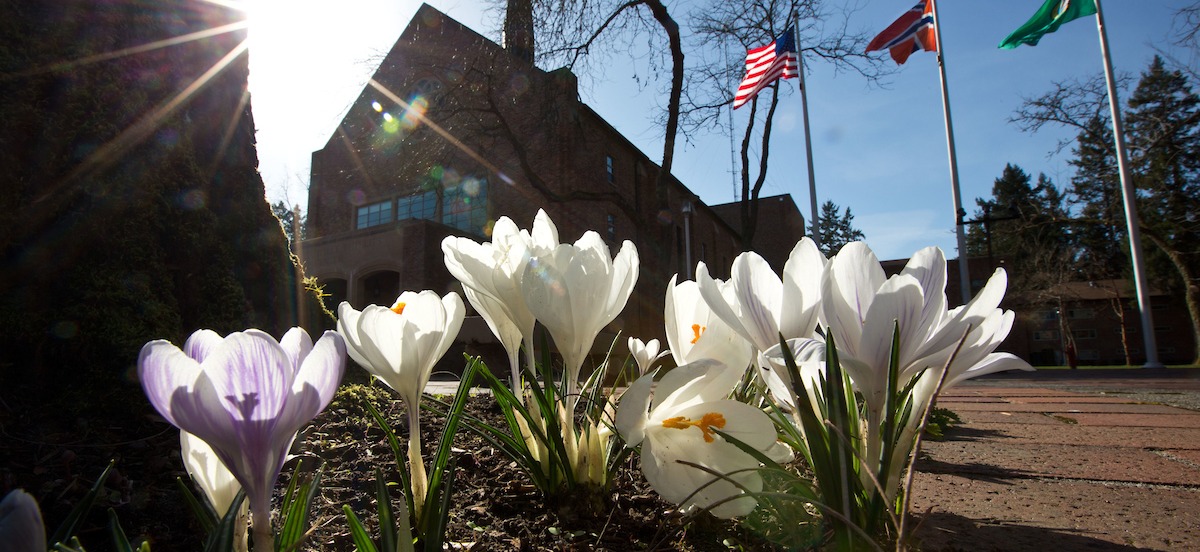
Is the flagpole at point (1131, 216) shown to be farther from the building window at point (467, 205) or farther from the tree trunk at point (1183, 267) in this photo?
the building window at point (467, 205)

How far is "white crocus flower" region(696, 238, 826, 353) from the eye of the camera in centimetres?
70

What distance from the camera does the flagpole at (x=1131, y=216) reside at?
1163 cm

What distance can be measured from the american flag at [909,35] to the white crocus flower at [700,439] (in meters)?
12.8

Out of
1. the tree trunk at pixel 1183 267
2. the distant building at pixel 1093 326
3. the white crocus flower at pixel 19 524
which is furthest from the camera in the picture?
the distant building at pixel 1093 326

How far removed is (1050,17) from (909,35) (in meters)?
2.34

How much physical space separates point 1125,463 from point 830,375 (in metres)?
1.12

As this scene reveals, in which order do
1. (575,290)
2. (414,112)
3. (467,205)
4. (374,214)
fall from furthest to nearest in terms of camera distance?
1. (374,214)
2. (467,205)
3. (414,112)
4. (575,290)

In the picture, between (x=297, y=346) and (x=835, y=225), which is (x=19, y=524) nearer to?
(x=297, y=346)

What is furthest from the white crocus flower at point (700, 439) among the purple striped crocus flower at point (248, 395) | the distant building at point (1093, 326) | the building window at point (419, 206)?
the distant building at point (1093, 326)

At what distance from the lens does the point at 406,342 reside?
28.5 inches

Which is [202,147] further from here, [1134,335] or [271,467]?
[1134,335]

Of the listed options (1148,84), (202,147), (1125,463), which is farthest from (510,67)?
(1148,84)

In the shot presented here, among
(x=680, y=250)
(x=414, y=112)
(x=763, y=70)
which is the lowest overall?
(x=680, y=250)

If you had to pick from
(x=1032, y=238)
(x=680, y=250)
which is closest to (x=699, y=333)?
(x=680, y=250)
